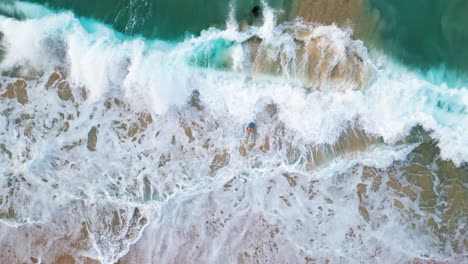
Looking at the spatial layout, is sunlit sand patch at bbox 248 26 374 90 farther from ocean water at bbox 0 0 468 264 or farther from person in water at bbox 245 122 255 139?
person in water at bbox 245 122 255 139

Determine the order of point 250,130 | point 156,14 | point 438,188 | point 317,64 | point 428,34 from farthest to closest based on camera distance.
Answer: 1. point 156,14
2. point 428,34
3. point 317,64
4. point 250,130
5. point 438,188

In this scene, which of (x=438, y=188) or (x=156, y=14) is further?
(x=156, y=14)

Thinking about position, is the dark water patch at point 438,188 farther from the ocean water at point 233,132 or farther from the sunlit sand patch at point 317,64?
the sunlit sand patch at point 317,64

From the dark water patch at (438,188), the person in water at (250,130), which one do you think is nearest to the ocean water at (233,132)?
the dark water patch at (438,188)

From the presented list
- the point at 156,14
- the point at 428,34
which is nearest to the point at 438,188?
the point at 428,34

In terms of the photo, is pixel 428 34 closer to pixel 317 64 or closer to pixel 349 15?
pixel 349 15

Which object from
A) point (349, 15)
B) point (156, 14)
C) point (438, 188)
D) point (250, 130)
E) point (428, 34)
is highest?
point (349, 15)

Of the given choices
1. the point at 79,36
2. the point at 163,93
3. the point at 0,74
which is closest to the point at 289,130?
the point at 163,93
